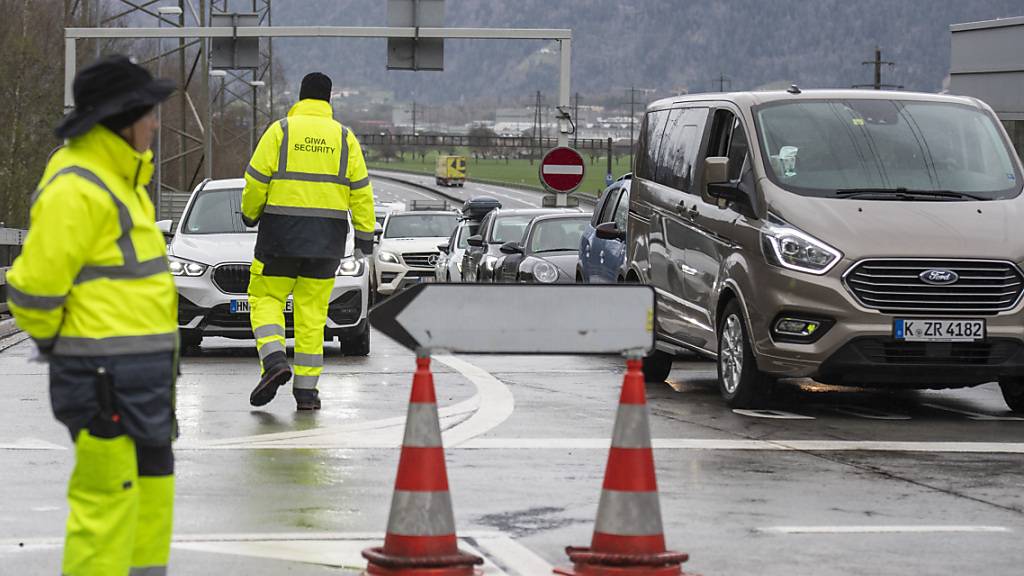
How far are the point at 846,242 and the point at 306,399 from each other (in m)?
3.41

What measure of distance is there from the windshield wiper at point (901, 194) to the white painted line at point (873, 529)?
4.91 metres

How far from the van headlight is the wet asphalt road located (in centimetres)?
95

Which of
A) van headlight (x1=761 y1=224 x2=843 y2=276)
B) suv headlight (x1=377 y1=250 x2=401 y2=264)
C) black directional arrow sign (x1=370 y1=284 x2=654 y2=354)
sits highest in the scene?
black directional arrow sign (x1=370 y1=284 x2=654 y2=354)

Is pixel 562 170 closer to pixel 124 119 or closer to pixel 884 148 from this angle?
pixel 884 148

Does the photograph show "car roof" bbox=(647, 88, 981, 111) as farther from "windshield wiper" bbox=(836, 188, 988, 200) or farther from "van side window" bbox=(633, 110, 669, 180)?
"van side window" bbox=(633, 110, 669, 180)

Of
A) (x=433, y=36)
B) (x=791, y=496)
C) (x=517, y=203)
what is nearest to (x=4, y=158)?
(x=433, y=36)

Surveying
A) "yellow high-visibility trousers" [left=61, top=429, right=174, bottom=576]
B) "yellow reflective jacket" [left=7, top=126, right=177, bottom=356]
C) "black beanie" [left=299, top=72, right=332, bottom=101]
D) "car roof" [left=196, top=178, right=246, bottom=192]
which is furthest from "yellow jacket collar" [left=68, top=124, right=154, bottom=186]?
"car roof" [left=196, top=178, right=246, bottom=192]

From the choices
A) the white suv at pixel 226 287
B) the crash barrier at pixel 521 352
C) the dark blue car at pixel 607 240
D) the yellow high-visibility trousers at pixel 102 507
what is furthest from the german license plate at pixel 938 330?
the yellow high-visibility trousers at pixel 102 507

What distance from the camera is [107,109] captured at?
18.6 feet

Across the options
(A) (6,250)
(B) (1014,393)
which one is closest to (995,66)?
(A) (6,250)

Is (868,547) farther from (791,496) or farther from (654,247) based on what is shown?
(654,247)

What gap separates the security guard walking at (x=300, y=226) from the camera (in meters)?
12.3

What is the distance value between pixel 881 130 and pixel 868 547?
6.28 m

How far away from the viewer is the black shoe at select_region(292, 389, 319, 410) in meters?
12.6
